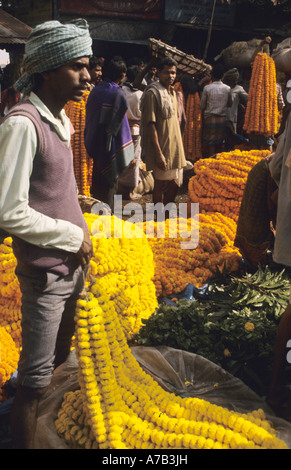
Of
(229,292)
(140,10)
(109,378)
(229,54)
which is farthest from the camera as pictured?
(140,10)

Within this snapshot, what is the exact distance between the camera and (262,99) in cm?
656

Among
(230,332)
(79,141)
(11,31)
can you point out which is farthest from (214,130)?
(230,332)

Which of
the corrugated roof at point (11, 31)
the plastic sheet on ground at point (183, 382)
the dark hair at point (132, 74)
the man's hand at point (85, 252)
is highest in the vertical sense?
the corrugated roof at point (11, 31)

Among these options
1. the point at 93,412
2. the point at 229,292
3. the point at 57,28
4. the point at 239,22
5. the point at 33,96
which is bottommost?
the point at 229,292

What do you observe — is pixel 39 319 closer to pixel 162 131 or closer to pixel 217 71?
pixel 162 131

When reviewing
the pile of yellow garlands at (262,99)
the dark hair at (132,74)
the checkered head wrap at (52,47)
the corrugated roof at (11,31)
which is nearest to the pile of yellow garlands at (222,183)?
the pile of yellow garlands at (262,99)

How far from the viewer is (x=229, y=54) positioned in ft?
38.1

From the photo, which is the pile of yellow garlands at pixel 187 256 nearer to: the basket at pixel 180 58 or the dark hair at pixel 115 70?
the dark hair at pixel 115 70

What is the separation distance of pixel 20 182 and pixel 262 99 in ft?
18.8

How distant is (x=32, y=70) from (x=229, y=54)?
11.0m

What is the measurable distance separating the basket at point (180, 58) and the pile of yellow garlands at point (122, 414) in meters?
7.05

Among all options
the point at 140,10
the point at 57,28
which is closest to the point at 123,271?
the point at 57,28

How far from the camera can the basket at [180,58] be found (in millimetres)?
7938
